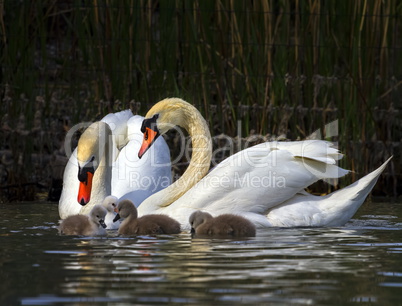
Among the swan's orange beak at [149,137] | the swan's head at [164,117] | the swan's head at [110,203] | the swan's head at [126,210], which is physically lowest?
the swan's head at [126,210]

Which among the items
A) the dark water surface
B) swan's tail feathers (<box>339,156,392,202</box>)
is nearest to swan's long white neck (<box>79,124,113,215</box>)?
the dark water surface

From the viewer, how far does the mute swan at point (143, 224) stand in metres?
7.26

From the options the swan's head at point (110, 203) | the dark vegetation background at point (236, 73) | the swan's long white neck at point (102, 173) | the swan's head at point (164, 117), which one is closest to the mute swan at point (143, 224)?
the swan's head at point (110, 203)

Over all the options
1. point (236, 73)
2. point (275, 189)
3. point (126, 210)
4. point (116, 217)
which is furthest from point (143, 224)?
point (236, 73)

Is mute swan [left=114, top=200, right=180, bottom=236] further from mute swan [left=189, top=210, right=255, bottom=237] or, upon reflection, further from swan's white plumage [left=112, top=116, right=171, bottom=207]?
swan's white plumage [left=112, top=116, right=171, bottom=207]

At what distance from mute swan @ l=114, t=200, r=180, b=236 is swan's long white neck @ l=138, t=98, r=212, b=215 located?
707 mm

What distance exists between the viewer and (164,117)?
8500 millimetres

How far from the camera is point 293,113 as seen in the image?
33.6 feet

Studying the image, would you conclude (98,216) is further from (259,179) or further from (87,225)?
(259,179)

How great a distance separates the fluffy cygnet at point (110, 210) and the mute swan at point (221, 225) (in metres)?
0.76

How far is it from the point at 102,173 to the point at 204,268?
3.13 m

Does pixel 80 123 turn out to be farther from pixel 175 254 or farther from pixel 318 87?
pixel 175 254

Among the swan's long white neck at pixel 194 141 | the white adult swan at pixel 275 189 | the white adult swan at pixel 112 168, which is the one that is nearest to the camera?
the white adult swan at pixel 275 189

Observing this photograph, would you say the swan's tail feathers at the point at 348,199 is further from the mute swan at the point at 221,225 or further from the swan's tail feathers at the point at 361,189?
the mute swan at the point at 221,225
